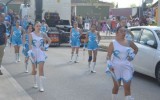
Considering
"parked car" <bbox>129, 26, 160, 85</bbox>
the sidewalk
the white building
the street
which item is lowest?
the street

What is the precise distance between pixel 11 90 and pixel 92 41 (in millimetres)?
4517

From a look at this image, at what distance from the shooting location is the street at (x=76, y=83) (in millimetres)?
9211

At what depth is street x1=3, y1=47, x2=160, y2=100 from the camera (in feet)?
30.2

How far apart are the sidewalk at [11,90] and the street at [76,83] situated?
0.17 meters

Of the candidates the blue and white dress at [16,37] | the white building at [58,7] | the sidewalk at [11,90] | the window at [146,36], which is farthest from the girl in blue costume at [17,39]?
the white building at [58,7]

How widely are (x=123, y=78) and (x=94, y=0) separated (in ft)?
157

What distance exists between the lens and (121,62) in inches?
295

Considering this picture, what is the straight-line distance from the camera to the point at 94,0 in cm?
5484

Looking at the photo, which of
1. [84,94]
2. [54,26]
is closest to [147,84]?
[84,94]

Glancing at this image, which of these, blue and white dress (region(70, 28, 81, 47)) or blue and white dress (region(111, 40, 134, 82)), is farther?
blue and white dress (region(70, 28, 81, 47))

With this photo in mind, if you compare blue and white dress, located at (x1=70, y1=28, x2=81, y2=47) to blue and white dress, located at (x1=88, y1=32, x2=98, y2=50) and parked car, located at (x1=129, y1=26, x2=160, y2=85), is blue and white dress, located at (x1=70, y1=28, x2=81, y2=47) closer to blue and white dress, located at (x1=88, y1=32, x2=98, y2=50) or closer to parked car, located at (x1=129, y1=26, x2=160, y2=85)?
blue and white dress, located at (x1=88, y1=32, x2=98, y2=50)

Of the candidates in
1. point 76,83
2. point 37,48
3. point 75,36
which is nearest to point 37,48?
point 37,48

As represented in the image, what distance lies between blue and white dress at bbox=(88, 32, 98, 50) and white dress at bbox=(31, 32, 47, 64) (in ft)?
12.3

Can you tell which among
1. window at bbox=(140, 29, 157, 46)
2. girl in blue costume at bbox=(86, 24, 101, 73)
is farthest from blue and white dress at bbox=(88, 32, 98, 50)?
window at bbox=(140, 29, 157, 46)
